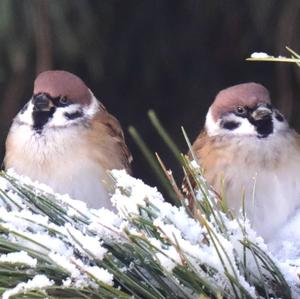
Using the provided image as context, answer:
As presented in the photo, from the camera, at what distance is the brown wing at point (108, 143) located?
8.04 ft

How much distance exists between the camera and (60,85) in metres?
2.35

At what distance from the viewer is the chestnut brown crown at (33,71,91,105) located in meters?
2.32

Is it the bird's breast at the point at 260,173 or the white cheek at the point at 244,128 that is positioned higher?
the white cheek at the point at 244,128

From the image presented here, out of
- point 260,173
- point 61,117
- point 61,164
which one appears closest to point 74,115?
point 61,117

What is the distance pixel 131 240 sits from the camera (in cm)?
116

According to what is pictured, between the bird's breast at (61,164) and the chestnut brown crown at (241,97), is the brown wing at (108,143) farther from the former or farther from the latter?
the chestnut brown crown at (241,97)


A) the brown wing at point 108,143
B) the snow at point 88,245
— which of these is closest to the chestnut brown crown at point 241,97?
the brown wing at point 108,143

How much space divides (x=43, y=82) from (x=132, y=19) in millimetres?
1049

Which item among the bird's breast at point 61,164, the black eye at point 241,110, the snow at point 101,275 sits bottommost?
the bird's breast at point 61,164

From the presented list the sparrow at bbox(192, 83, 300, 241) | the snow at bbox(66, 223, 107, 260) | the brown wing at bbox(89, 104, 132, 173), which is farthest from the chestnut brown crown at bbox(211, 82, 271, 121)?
the snow at bbox(66, 223, 107, 260)

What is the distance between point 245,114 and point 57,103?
0.46 metres

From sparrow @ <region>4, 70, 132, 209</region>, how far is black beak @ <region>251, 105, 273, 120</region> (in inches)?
15.4

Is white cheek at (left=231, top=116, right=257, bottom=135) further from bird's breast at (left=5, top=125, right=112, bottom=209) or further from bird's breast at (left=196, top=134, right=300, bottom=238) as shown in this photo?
bird's breast at (left=5, top=125, right=112, bottom=209)

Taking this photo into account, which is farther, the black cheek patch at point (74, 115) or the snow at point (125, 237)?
the black cheek patch at point (74, 115)
